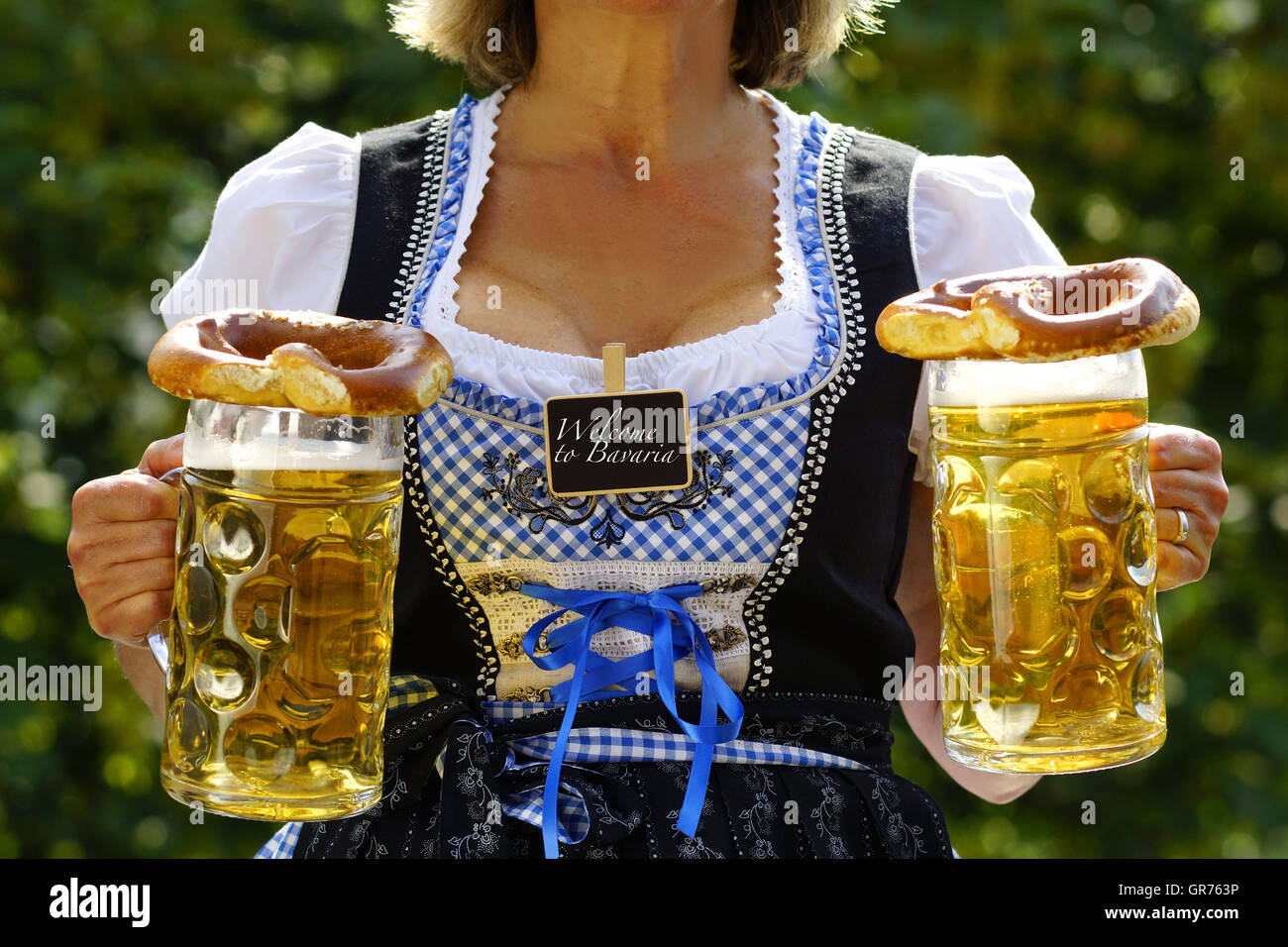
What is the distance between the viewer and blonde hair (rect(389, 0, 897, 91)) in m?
1.81

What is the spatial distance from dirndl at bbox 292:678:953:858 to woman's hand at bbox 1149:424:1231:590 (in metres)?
0.34

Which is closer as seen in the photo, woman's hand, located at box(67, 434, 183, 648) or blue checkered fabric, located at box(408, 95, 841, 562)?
woman's hand, located at box(67, 434, 183, 648)

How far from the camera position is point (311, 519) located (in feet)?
3.90

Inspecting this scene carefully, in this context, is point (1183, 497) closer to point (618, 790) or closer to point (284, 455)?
point (618, 790)

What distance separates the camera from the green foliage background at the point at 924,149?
12.1 feet

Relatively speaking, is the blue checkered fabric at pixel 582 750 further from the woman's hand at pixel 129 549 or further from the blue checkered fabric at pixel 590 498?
the woman's hand at pixel 129 549

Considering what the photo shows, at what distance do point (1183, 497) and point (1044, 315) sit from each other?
30cm

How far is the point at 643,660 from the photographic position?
4.72 ft

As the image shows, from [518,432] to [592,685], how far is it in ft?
0.77

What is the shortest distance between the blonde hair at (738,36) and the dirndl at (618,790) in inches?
28.9

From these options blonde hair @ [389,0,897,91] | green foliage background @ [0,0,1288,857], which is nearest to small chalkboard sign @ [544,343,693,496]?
blonde hair @ [389,0,897,91]

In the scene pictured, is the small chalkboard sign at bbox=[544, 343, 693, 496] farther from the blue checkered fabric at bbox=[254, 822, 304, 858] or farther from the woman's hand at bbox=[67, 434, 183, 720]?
the blue checkered fabric at bbox=[254, 822, 304, 858]
